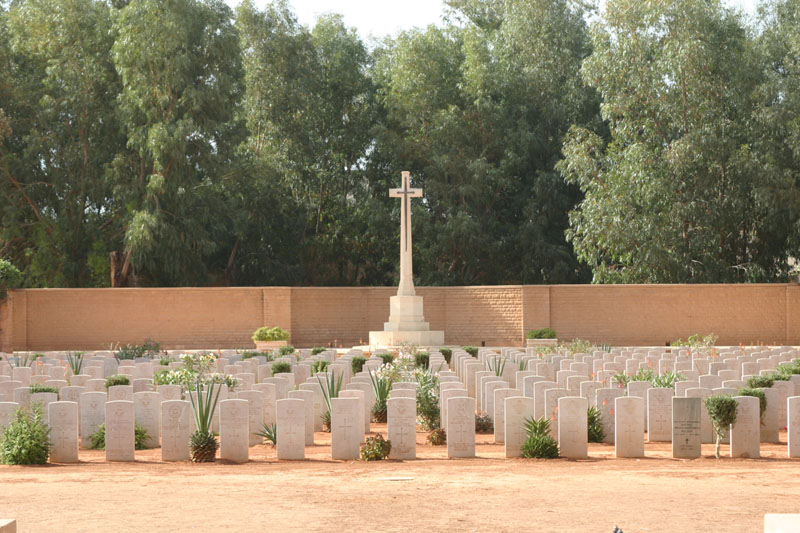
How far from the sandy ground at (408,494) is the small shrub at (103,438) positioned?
0.63 meters

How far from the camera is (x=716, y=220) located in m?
31.0

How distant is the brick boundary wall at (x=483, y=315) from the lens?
28516 mm

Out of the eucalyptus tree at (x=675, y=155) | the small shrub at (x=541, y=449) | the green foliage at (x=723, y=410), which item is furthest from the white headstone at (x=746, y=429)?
the eucalyptus tree at (x=675, y=155)

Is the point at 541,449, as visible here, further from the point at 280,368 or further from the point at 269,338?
the point at 269,338

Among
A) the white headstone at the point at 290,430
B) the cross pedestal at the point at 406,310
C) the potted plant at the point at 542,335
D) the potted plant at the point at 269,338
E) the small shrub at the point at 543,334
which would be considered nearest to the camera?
the white headstone at the point at 290,430

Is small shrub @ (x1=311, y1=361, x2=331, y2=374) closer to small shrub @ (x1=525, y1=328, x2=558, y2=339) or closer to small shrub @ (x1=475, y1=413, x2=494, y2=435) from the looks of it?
small shrub @ (x1=475, y1=413, x2=494, y2=435)

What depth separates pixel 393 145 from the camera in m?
36.0

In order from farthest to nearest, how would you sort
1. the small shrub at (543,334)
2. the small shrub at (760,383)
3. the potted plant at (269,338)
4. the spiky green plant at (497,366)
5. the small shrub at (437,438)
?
the small shrub at (543,334) < the potted plant at (269,338) < the spiky green plant at (497,366) < the small shrub at (760,383) < the small shrub at (437,438)

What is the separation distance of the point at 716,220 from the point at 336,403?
24949 mm

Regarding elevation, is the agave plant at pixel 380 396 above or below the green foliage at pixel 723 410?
below

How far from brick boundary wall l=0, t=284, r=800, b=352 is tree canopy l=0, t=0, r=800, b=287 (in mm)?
2185

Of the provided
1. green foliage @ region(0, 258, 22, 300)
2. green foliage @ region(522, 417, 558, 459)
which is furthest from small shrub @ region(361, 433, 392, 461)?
green foliage @ region(0, 258, 22, 300)

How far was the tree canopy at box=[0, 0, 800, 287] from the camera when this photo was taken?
101 ft

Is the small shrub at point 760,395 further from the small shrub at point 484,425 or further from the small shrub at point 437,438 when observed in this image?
the small shrub at point 437,438
